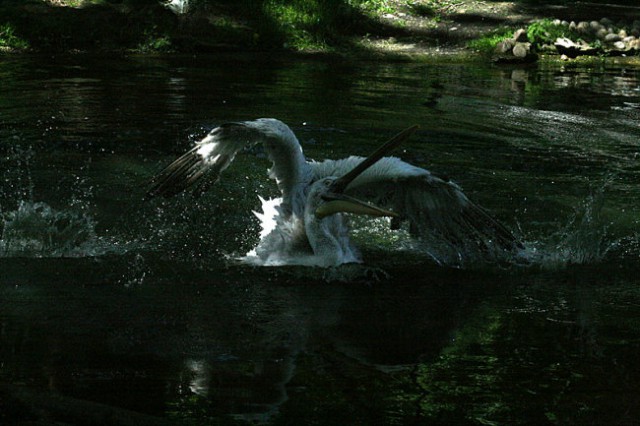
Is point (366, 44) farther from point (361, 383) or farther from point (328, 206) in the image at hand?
point (361, 383)

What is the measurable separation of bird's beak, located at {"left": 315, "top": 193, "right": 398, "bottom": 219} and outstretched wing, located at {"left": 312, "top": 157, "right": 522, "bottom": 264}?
0.47 metres

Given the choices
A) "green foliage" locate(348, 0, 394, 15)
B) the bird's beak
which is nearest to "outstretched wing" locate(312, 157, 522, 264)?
the bird's beak

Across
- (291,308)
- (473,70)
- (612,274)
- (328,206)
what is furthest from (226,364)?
(473,70)

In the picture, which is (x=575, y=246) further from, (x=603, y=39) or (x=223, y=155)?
(x=603, y=39)

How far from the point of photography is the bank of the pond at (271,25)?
15750mm

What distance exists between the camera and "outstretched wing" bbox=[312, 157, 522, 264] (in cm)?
645

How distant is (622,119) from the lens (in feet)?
38.9

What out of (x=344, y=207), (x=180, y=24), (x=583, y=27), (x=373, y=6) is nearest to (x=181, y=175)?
(x=344, y=207)

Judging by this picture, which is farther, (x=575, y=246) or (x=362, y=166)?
(x=575, y=246)

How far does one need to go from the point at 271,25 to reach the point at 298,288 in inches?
457

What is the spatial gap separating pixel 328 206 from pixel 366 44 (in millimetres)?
11681

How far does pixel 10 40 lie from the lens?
606 inches

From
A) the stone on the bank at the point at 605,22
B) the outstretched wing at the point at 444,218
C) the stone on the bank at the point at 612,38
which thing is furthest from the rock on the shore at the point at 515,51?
the outstretched wing at the point at 444,218

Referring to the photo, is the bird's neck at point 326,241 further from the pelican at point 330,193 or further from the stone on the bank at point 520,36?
the stone on the bank at point 520,36
